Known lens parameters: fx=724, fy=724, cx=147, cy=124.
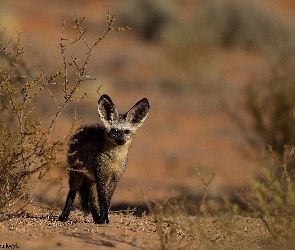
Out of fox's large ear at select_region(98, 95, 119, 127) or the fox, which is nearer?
the fox

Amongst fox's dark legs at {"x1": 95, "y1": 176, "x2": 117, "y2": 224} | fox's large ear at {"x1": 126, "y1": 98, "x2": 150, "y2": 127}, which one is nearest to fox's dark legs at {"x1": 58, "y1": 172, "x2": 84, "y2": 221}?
fox's dark legs at {"x1": 95, "y1": 176, "x2": 117, "y2": 224}

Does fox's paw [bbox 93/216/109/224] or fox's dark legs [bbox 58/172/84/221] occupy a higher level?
fox's dark legs [bbox 58/172/84/221]

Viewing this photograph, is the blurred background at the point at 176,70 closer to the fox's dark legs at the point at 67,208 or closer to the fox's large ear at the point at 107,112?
the fox's dark legs at the point at 67,208

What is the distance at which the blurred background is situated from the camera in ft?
56.0

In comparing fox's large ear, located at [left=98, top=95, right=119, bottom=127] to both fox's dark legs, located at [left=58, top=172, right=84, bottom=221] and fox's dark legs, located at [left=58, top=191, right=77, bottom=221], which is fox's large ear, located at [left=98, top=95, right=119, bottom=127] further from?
fox's dark legs, located at [left=58, top=191, right=77, bottom=221]

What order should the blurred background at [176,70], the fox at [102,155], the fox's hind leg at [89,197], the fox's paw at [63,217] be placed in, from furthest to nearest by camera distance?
the blurred background at [176,70]
the fox's hind leg at [89,197]
the fox's paw at [63,217]
the fox at [102,155]

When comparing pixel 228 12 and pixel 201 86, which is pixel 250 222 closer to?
pixel 201 86

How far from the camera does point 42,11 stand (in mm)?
48500

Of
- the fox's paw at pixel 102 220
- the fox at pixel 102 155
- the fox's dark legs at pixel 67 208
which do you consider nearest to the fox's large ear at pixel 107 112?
the fox at pixel 102 155

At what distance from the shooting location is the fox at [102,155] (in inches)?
332

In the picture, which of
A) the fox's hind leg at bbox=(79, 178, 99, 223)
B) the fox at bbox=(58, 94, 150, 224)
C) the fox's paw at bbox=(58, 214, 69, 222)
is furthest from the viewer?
the fox's hind leg at bbox=(79, 178, 99, 223)

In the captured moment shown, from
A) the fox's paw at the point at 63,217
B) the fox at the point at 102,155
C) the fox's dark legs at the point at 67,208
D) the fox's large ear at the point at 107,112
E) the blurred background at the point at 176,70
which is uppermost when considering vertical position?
the blurred background at the point at 176,70

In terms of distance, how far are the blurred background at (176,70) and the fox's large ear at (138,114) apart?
86 centimetres

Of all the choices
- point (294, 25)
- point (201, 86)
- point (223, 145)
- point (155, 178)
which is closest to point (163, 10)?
point (294, 25)
